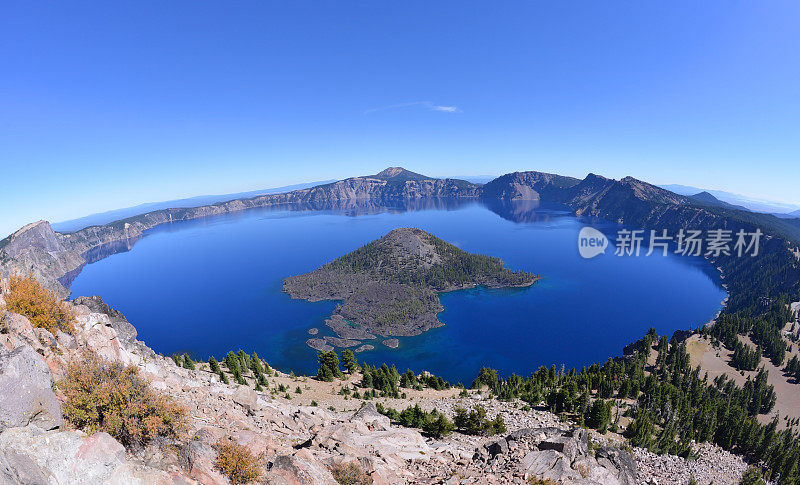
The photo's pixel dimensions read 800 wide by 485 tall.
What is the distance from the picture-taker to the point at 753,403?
7775 centimetres

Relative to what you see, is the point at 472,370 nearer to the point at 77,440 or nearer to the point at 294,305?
the point at 294,305

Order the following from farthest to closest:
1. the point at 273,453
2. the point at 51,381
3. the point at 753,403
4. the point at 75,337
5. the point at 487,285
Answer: the point at 487,285 < the point at 753,403 < the point at 75,337 < the point at 273,453 < the point at 51,381

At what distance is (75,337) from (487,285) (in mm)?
171909

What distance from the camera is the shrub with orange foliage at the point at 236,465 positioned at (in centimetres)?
1562

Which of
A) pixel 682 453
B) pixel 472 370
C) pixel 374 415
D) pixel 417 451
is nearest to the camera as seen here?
pixel 417 451

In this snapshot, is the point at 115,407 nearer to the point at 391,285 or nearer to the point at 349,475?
the point at 349,475

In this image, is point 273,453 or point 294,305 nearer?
point 273,453

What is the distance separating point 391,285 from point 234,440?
493 ft

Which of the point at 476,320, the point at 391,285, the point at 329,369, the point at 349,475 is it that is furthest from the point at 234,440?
the point at 391,285

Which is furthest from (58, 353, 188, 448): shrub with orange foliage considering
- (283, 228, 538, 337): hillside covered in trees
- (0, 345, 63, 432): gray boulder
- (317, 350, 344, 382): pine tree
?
(283, 228, 538, 337): hillside covered in trees

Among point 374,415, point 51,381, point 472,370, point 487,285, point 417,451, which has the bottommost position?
point 472,370

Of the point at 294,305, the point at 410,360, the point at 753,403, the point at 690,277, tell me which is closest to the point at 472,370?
the point at 410,360

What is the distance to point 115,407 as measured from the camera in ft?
48.7

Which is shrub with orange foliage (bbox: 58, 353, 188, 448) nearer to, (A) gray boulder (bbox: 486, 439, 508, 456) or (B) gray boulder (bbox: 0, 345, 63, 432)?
(B) gray boulder (bbox: 0, 345, 63, 432)
